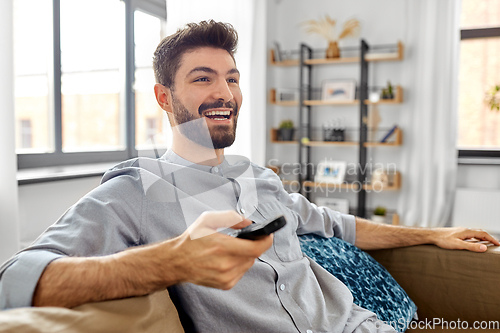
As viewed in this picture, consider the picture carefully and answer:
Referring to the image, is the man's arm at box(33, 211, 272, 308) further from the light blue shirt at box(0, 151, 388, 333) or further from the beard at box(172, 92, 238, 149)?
the beard at box(172, 92, 238, 149)

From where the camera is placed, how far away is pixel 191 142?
76 centimetres

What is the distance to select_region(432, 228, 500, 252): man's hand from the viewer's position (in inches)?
44.2

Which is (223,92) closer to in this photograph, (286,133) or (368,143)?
(368,143)

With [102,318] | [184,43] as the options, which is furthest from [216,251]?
[184,43]

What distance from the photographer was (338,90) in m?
3.13

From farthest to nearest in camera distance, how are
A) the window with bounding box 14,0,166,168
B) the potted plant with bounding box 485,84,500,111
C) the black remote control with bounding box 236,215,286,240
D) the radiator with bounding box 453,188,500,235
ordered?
1. the radiator with bounding box 453,188,500,235
2. the potted plant with bounding box 485,84,500,111
3. the window with bounding box 14,0,166,168
4. the black remote control with bounding box 236,215,286,240

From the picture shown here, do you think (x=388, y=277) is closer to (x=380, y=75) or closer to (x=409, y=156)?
(x=409, y=156)

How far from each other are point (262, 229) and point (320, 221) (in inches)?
27.2

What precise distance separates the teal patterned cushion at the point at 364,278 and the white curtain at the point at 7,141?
91cm

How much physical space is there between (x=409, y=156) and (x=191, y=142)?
8.61 ft

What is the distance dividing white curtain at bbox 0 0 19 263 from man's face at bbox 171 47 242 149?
33.1 inches

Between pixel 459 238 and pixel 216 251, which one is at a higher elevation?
pixel 216 251

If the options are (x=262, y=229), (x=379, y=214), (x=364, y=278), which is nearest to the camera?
(x=262, y=229)

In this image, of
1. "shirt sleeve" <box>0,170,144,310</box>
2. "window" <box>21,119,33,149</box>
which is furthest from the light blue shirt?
"window" <box>21,119,33,149</box>
